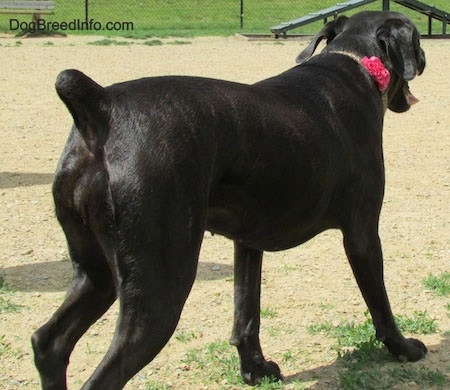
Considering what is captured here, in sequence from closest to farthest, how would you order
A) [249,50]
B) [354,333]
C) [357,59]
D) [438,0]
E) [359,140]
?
1. [359,140]
2. [357,59]
3. [354,333]
4. [249,50]
5. [438,0]

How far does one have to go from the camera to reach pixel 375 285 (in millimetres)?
4191

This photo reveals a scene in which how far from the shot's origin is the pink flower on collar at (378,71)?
13.9 feet

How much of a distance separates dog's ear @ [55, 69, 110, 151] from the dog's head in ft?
5.34

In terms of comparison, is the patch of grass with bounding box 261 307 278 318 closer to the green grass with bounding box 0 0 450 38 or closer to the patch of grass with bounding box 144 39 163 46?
the patch of grass with bounding box 144 39 163 46

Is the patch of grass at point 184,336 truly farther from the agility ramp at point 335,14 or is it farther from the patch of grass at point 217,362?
the agility ramp at point 335,14

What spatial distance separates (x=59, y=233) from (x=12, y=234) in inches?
13.2

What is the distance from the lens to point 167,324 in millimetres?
3123

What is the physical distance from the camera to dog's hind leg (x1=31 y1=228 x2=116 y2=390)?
11.3 ft

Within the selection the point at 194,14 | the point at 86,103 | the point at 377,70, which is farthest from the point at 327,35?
the point at 194,14

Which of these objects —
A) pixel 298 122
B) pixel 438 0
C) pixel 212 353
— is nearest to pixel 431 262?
pixel 212 353

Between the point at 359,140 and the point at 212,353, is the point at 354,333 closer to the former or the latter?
the point at 212,353

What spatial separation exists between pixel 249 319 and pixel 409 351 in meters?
0.81

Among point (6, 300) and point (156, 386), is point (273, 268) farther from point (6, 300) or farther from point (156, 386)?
point (156, 386)

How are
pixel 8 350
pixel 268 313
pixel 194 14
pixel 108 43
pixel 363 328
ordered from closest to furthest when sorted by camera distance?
pixel 8 350 < pixel 363 328 < pixel 268 313 < pixel 108 43 < pixel 194 14
